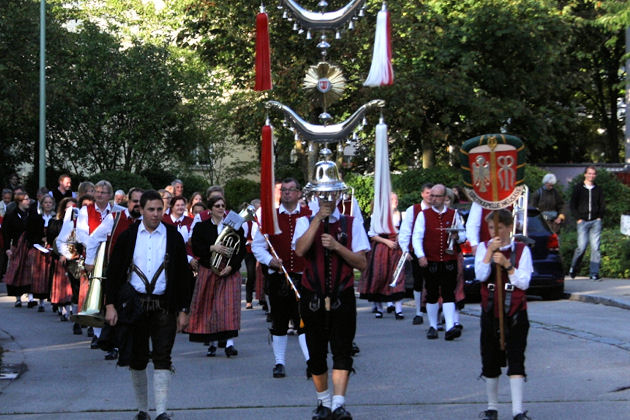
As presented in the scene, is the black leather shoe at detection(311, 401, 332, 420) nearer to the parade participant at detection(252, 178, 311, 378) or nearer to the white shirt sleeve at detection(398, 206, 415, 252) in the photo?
the parade participant at detection(252, 178, 311, 378)

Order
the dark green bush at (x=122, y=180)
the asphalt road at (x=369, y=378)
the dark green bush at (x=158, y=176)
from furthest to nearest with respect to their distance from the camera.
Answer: the dark green bush at (x=158, y=176), the dark green bush at (x=122, y=180), the asphalt road at (x=369, y=378)

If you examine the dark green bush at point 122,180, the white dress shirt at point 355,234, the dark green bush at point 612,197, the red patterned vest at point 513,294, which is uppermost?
the dark green bush at point 122,180

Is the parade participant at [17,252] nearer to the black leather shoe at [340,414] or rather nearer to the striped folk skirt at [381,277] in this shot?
the striped folk skirt at [381,277]

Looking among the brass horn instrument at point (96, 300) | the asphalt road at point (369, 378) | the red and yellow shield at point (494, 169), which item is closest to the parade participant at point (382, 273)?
the asphalt road at point (369, 378)

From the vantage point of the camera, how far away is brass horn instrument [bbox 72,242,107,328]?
10688 mm

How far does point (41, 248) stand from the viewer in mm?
16000

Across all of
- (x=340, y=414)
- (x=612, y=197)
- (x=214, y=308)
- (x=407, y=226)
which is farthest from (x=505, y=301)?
(x=612, y=197)

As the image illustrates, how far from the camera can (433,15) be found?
1247 inches

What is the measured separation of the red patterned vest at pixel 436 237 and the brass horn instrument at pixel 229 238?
238cm

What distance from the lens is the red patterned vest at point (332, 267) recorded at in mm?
7566

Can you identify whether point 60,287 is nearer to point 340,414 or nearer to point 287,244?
point 287,244

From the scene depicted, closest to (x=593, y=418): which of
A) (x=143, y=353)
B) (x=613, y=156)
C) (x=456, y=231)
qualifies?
(x=143, y=353)

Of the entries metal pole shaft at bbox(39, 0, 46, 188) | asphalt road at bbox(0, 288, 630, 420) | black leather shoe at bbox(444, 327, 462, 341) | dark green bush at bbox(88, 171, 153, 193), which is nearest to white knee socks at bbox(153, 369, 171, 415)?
asphalt road at bbox(0, 288, 630, 420)

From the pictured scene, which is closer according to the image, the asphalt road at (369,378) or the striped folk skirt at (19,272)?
the asphalt road at (369,378)
